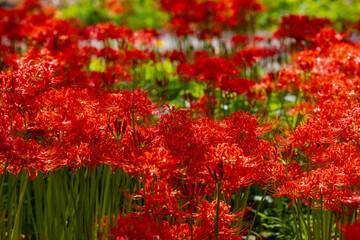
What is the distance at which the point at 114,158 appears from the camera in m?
1.73

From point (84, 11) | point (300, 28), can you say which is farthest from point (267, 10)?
point (300, 28)

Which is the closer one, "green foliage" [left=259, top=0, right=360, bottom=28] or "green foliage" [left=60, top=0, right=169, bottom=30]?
"green foliage" [left=259, top=0, right=360, bottom=28]

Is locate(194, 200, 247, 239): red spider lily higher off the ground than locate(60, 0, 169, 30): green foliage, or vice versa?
locate(60, 0, 169, 30): green foliage

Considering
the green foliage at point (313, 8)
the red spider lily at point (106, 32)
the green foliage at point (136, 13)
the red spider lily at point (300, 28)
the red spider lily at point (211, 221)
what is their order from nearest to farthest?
the red spider lily at point (211, 221) → the red spider lily at point (106, 32) → the red spider lily at point (300, 28) → the green foliage at point (313, 8) → the green foliage at point (136, 13)

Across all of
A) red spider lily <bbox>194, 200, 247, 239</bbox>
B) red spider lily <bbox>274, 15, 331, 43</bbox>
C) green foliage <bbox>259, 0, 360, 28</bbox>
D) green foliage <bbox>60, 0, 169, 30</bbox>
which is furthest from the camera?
green foliage <bbox>60, 0, 169, 30</bbox>

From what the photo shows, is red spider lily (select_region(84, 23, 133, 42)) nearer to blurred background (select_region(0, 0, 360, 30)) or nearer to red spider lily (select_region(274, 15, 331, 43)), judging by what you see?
red spider lily (select_region(274, 15, 331, 43))

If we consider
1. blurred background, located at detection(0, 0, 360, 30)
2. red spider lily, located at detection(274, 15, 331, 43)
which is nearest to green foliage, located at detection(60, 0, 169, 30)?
blurred background, located at detection(0, 0, 360, 30)

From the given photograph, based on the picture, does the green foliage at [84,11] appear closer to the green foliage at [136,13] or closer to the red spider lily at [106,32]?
the green foliage at [136,13]

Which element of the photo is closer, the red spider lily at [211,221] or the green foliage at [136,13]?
the red spider lily at [211,221]

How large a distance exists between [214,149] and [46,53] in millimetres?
1395

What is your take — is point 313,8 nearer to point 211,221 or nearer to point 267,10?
point 267,10

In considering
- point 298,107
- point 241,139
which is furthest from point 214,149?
point 298,107

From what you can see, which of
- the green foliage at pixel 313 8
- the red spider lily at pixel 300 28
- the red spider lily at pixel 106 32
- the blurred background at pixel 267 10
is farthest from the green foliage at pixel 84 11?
the red spider lily at pixel 300 28

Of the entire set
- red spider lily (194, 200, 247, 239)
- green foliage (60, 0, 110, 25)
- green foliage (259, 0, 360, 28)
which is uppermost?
green foliage (60, 0, 110, 25)
